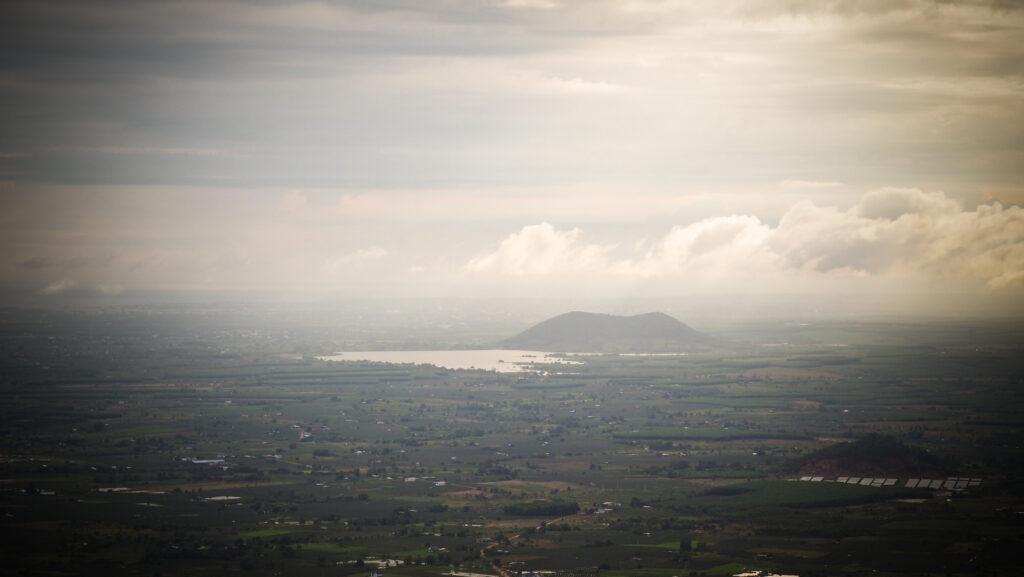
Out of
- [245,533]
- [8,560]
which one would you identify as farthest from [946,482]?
[8,560]

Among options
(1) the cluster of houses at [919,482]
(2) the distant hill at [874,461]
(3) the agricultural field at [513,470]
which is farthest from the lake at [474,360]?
(1) the cluster of houses at [919,482]

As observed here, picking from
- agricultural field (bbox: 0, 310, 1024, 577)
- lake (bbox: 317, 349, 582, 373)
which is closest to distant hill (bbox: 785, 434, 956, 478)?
agricultural field (bbox: 0, 310, 1024, 577)

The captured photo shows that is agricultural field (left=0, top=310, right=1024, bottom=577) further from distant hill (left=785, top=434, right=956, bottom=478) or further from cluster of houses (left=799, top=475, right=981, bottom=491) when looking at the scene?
cluster of houses (left=799, top=475, right=981, bottom=491)

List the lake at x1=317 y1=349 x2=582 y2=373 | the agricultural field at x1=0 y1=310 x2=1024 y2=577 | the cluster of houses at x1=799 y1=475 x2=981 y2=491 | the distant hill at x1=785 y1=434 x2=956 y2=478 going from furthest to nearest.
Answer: the lake at x1=317 y1=349 x2=582 y2=373, the distant hill at x1=785 y1=434 x2=956 y2=478, the cluster of houses at x1=799 y1=475 x2=981 y2=491, the agricultural field at x1=0 y1=310 x2=1024 y2=577

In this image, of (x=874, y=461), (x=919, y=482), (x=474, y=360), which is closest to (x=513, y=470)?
(x=874, y=461)

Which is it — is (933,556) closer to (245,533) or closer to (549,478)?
(549,478)

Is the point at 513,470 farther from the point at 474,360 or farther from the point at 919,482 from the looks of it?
the point at 474,360
